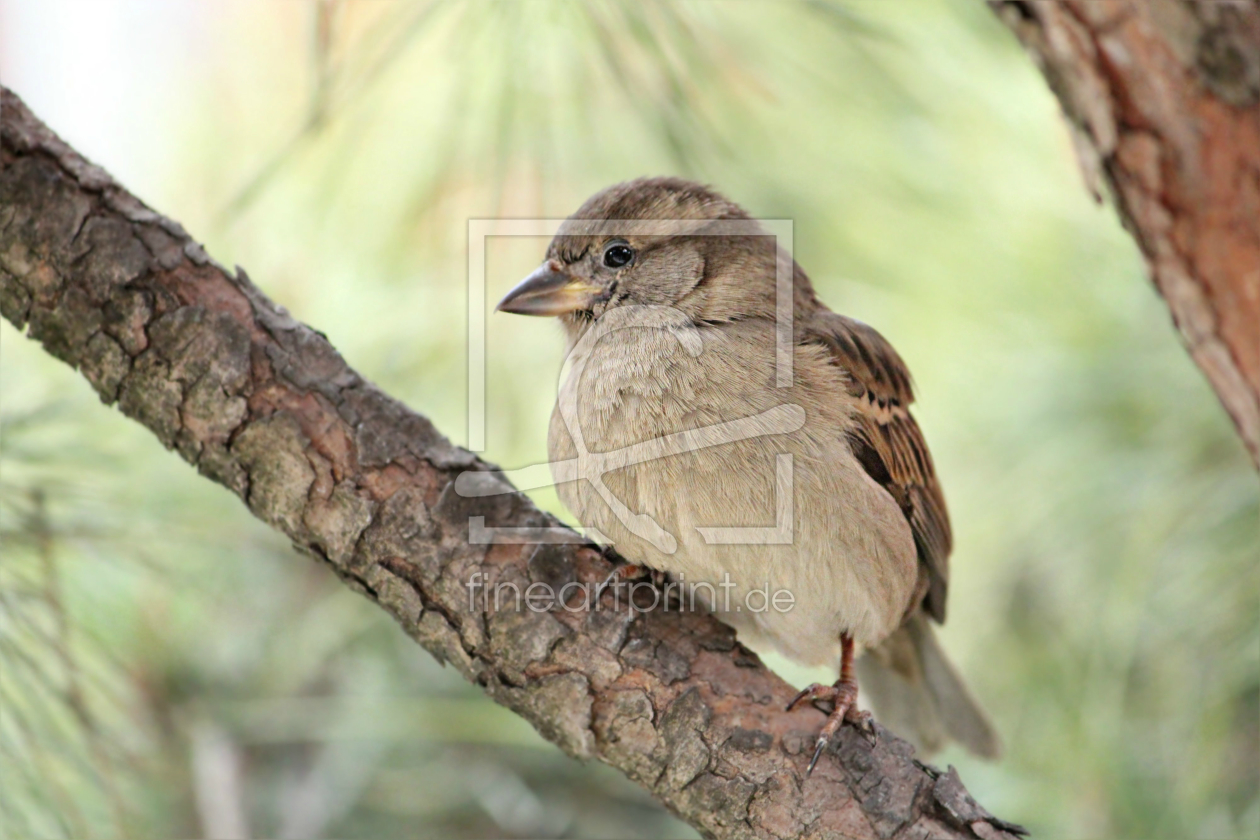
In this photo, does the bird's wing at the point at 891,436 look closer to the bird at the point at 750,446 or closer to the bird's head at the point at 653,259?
the bird at the point at 750,446

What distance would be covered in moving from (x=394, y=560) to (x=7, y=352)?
1069 millimetres

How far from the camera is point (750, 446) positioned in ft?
7.32

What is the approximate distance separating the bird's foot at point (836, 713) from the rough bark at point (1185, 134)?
88 centimetres

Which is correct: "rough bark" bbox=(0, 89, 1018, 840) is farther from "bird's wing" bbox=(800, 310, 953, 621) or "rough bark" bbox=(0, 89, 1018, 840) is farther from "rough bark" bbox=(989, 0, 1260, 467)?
"rough bark" bbox=(989, 0, 1260, 467)

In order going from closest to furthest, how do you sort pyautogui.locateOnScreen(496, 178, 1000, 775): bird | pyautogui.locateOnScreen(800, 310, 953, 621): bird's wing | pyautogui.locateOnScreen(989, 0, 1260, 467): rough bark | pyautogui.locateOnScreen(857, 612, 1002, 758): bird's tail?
pyautogui.locateOnScreen(989, 0, 1260, 467): rough bark → pyautogui.locateOnScreen(496, 178, 1000, 775): bird → pyautogui.locateOnScreen(800, 310, 953, 621): bird's wing → pyautogui.locateOnScreen(857, 612, 1002, 758): bird's tail

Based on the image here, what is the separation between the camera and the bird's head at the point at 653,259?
2596mm

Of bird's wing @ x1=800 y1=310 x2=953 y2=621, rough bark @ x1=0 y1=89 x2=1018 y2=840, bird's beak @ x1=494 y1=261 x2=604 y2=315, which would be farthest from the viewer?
bird's beak @ x1=494 y1=261 x2=604 y2=315

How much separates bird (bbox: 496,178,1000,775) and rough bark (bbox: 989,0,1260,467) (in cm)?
89

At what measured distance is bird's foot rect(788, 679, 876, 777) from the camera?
205cm

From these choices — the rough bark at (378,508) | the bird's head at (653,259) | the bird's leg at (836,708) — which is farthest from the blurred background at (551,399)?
the bird's leg at (836,708)

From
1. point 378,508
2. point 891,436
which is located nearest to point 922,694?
point 891,436

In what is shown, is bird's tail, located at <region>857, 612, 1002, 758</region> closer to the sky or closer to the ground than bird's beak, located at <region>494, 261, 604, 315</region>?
closer to the ground

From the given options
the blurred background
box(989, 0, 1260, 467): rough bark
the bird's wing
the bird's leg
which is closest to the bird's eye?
the blurred background

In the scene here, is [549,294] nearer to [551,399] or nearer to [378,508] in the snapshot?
[551,399]
